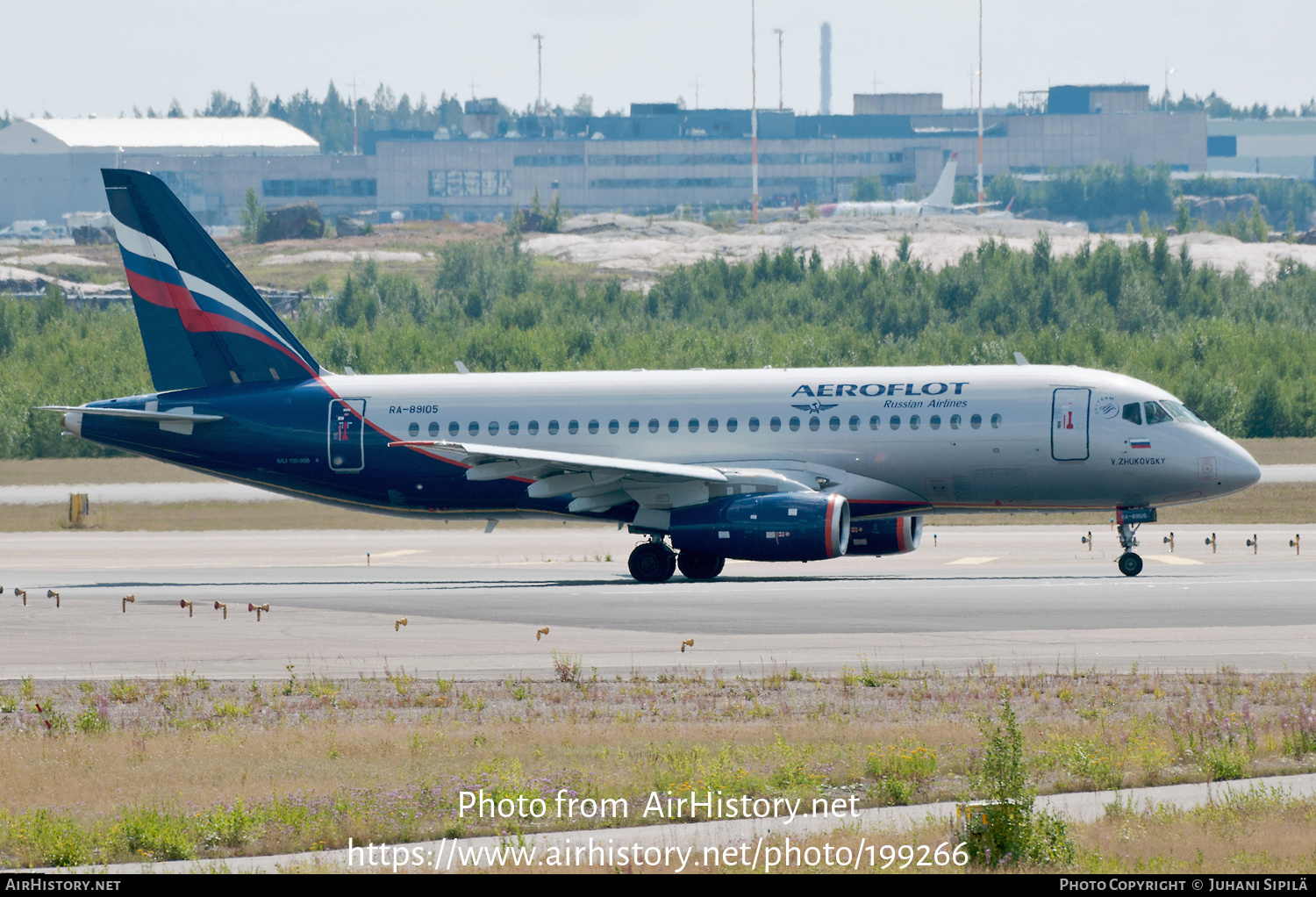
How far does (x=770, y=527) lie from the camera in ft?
109

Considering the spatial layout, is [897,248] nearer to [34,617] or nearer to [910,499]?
[910,499]

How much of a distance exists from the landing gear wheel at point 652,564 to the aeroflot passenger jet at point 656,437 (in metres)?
0.05

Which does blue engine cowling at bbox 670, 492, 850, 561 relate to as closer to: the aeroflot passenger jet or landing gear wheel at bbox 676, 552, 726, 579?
the aeroflot passenger jet

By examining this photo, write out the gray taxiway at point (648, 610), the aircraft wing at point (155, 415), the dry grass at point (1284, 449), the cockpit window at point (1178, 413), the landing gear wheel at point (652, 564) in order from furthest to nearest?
1. the dry grass at point (1284, 449)
2. the aircraft wing at point (155, 415)
3. the landing gear wheel at point (652, 564)
4. the cockpit window at point (1178, 413)
5. the gray taxiway at point (648, 610)

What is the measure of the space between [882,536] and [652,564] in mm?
5041

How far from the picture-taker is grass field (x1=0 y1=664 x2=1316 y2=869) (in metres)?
13.8

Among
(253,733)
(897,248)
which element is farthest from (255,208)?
(253,733)

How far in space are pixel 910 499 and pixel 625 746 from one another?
1872 centimetres

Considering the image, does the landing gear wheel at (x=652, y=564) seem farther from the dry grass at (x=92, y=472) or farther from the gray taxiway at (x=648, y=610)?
the dry grass at (x=92, y=472)

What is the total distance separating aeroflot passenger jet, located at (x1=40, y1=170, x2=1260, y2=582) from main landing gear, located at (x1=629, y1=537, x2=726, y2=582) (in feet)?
0.14

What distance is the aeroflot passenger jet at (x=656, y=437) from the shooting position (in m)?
34.1

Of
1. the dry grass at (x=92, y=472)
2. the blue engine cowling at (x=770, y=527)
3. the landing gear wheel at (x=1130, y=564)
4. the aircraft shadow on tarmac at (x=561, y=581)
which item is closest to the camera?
the blue engine cowling at (x=770, y=527)

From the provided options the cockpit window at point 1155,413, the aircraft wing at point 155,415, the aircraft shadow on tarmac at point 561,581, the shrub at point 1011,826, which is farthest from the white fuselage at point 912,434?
the shrub at point 1011,826

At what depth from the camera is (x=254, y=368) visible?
38.7 meters
